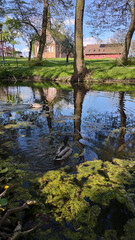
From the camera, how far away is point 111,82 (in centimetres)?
1752

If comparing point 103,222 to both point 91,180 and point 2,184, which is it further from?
point 2,184

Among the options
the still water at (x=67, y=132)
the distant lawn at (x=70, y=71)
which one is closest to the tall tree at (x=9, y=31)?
the distant lawn at (x=70, y=71)

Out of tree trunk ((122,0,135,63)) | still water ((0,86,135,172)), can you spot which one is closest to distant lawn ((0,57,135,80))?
tree trunk ((122,0,135,63))

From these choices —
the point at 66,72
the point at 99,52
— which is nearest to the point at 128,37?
the point at 66,72

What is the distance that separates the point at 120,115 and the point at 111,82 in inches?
465

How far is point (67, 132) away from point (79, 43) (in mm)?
12536

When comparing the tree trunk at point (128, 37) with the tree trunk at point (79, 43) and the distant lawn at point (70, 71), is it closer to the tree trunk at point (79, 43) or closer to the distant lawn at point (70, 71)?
the distant lawn at point (70, 71)

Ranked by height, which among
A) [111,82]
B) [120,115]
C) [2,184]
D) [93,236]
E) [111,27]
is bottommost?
[93,236]

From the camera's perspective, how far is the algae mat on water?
195 cm

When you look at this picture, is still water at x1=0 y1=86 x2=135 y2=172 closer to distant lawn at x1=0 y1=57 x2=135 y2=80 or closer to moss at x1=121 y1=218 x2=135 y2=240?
moss at x1=121 y1=218 x2=135 y2=240

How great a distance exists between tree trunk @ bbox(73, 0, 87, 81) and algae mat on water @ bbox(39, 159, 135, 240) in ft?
45.6

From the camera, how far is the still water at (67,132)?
143 inches

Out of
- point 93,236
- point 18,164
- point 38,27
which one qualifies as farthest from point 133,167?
point 38,27

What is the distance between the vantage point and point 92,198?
2432 mm
